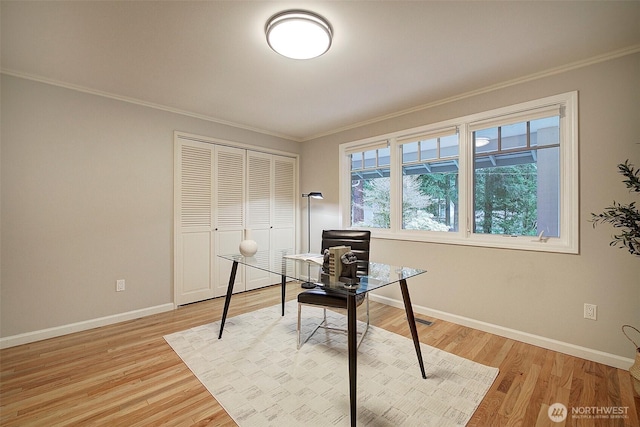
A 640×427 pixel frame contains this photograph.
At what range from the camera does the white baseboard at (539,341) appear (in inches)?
85.2

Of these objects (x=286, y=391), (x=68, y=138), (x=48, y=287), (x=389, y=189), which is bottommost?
(x=286, y=391)

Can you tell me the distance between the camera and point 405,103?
10.5 ft

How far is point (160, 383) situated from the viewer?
1.96 m

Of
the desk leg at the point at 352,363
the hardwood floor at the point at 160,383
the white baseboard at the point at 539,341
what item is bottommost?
the hardwood floor at the point at 160,383

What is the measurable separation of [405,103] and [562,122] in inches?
57.2

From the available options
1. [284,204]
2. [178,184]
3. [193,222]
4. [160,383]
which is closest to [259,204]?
[284,204]

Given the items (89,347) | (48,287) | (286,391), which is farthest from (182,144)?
(286,391)

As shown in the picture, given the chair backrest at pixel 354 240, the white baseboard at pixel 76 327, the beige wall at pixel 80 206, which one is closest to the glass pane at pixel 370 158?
the chair backrest at pixel 354 240

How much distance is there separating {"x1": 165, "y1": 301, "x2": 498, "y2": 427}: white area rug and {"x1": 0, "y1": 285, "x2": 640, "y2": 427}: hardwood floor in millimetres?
111

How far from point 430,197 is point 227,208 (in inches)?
107

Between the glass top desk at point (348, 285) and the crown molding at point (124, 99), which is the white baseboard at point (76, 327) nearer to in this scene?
the glass top desk at point (348, 285)

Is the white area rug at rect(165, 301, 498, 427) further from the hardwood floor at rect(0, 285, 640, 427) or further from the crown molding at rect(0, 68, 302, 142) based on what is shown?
the crown molding at rect(0, 68, 302, 142)

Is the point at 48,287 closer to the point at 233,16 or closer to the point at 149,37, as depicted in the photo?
the point at 149,37

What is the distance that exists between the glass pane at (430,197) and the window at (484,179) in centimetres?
1
